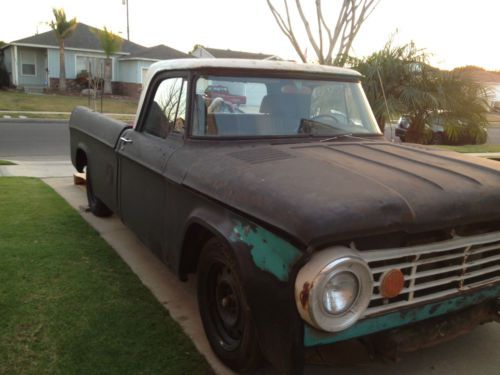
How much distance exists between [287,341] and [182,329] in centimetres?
129

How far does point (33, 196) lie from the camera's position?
21.0 feet

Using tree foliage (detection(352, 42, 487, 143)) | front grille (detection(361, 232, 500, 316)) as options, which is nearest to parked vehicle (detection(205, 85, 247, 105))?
front grille (detection(361, 232, 500, 316))

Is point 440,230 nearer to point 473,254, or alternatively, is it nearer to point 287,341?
point 473,254

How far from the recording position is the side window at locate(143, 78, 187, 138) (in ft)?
11.8

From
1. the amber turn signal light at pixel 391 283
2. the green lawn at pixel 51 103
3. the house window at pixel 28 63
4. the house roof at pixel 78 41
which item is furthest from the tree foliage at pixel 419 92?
the house window at pixel 28 63

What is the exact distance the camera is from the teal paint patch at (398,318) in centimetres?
220

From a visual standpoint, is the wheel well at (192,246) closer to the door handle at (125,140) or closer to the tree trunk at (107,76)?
the door handle at (125,140)

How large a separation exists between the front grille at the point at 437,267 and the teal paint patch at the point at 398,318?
48mm

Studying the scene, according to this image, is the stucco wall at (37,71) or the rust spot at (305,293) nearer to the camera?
the rust spot at (305,293)

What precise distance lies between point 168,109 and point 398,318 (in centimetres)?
233

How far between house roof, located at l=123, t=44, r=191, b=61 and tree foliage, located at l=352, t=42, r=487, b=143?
24258 millimetres

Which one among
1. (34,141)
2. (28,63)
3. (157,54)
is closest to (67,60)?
(28,63)

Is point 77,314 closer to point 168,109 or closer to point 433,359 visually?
point 168,109

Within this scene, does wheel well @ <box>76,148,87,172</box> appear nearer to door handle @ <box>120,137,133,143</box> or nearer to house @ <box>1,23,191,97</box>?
door handle @ <box>120,137,133,143</box>
